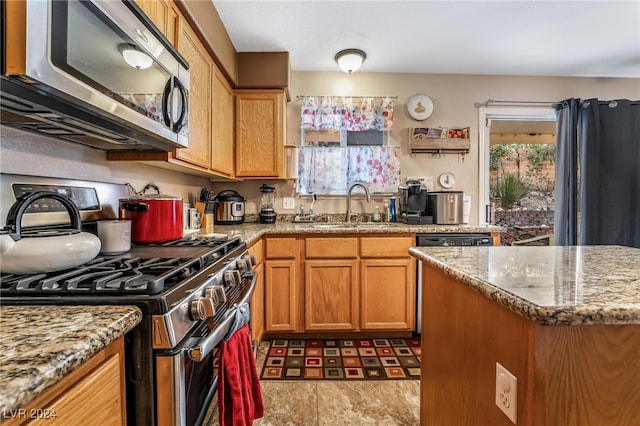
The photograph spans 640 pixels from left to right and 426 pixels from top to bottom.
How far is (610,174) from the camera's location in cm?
306

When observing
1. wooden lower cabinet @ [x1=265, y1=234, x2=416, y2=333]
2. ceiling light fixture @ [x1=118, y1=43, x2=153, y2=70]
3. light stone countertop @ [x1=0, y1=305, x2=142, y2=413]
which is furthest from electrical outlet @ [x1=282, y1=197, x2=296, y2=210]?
light stone countertop @ [x1=0, y1=305, x2=142, y2=413]

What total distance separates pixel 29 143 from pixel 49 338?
97 cm

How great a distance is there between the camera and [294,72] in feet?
10.4

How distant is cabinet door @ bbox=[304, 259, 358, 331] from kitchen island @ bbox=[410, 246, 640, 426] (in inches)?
55.7

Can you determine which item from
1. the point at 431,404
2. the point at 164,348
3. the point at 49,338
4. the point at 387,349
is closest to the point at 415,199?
the point at 387,349

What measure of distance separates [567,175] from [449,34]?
5.91 ft

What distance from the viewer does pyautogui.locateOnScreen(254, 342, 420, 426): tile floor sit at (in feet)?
5.31

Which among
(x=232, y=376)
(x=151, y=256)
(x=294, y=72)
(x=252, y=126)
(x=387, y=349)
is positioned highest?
(x=294, y=72)

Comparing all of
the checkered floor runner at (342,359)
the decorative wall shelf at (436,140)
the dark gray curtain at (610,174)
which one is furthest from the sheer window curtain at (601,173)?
the checkered floor runner at (342,359)

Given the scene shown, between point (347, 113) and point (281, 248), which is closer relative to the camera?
point (281, 248)

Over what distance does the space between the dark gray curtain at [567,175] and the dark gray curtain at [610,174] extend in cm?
6

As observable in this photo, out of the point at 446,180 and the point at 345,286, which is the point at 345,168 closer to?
the point at 446,180

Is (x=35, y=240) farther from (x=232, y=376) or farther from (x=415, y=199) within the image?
(x=415, y=199)

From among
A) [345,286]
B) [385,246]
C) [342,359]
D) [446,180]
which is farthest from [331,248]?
[446,180]
